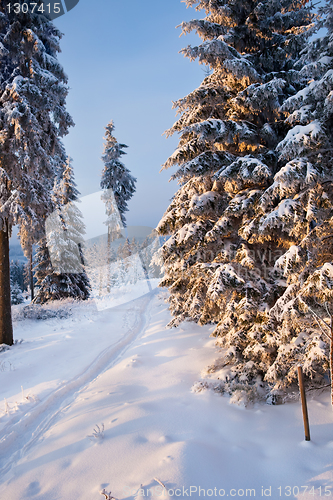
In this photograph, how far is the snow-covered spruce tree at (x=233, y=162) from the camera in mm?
6277

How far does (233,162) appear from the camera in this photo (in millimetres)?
6551

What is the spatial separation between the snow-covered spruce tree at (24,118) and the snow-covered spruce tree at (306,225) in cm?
860

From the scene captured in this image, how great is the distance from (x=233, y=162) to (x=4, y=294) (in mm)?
9607

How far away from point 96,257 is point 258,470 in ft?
168

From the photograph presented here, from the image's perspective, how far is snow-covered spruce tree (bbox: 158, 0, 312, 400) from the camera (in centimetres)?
628

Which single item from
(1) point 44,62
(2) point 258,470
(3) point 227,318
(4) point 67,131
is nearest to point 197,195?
(3) point 227,318

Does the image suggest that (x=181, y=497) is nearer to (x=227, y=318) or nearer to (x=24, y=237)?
(x=227, y=318)

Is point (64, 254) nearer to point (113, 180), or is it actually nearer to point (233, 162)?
point (113, 180)

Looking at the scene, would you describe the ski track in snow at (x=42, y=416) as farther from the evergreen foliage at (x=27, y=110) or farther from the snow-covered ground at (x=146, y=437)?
the evergreen foliage at (x=27, y=110)

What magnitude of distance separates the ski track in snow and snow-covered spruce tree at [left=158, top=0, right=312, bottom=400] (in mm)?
3735

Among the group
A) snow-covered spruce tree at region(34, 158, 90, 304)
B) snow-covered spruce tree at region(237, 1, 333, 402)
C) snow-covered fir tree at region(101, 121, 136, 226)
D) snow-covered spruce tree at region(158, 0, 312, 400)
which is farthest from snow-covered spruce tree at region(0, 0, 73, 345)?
snow-covered fir tree at region(101, 121, 136, 226)

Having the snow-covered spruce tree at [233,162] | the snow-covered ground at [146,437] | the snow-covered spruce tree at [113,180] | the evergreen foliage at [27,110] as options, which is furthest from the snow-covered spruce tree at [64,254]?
the snow-covered spruce tree at [233,162]

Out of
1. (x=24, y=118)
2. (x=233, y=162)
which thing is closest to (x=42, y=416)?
(x=233, y=162)

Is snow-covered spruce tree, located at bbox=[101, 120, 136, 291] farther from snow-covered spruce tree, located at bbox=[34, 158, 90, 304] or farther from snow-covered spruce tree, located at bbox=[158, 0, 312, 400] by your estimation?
snow-covered spruce tree, located at bbox=[158, 0, 312, 400]
